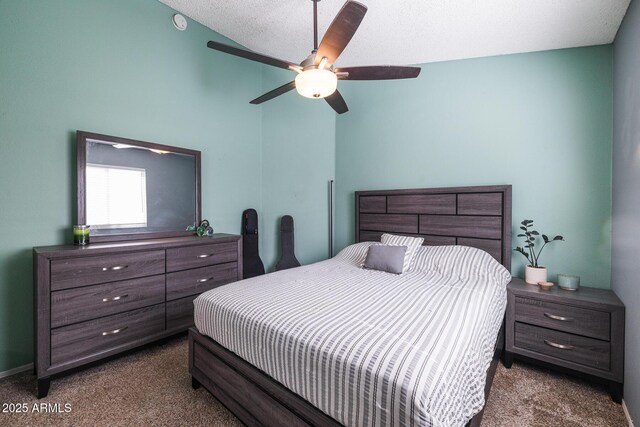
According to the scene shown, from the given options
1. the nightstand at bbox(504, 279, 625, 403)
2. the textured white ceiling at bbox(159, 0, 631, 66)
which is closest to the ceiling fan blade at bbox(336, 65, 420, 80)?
the textured white ceiling at bbox(159, 0, 631, 66)

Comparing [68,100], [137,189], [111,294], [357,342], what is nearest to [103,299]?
[111,294]

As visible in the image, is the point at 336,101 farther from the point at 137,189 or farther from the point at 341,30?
the point at 137,189

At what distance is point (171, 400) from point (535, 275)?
2.92 m

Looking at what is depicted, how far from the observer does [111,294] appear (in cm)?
206

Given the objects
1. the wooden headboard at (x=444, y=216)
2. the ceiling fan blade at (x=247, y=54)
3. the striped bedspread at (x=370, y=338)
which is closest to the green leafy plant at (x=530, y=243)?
the wooden headboard at (x=444, y=216)

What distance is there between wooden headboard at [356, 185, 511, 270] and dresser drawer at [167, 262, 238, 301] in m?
1.60

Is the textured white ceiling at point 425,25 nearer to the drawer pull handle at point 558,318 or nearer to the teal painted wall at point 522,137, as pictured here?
the teal painted wall at point 522,137

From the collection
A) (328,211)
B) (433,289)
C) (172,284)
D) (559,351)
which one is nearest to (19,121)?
(172,284)

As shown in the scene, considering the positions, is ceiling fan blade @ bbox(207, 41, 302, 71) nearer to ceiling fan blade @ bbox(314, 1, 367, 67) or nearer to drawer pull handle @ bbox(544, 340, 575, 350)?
ceiling fan blade @ bbox(314, 1, 367, 67)

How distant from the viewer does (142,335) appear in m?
2.25

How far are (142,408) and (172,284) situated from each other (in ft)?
3.07

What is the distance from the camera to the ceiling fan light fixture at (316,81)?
1800mm

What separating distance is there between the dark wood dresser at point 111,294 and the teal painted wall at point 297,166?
1.25 meters

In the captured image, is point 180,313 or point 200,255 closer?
point 180,313
